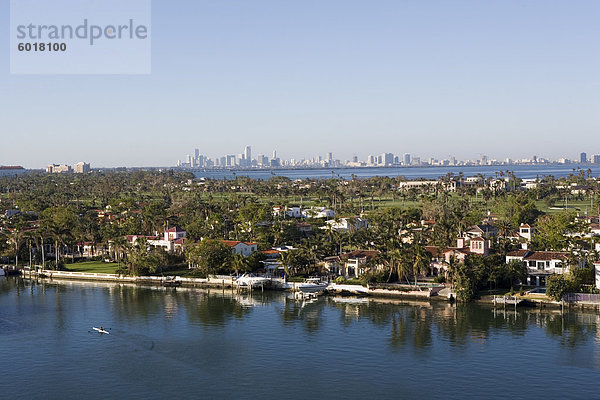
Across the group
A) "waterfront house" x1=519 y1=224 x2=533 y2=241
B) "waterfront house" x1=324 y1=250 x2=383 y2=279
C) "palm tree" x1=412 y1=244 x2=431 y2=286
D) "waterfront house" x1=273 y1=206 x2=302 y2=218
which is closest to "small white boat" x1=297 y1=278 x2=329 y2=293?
"waterfront house" x1=324 y1=250 x2=383 y2=279

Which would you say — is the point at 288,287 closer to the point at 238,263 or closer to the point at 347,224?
the point at 238,263

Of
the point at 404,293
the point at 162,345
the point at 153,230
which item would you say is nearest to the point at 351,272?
the point at 404,293

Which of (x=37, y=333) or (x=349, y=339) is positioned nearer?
(x=349, y=339)

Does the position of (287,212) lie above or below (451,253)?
above

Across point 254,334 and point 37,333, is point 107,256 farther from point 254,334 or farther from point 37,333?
point 254,334

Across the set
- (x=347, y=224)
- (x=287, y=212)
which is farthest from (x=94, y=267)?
(x=287, y=212)
